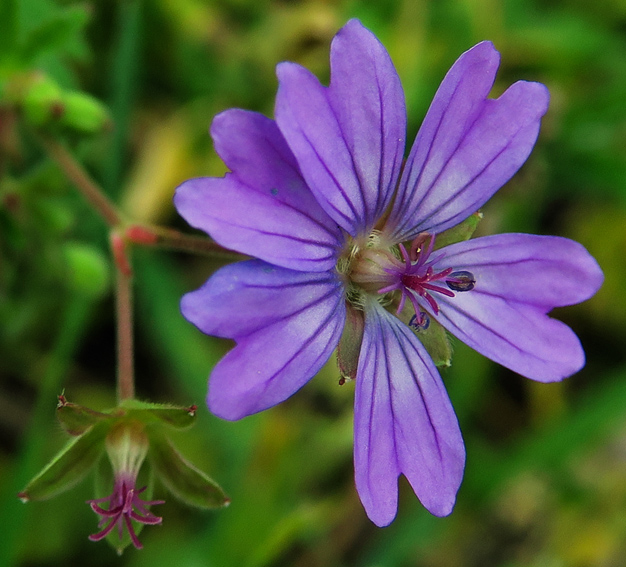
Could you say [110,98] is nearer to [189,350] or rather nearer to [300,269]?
[189,350]

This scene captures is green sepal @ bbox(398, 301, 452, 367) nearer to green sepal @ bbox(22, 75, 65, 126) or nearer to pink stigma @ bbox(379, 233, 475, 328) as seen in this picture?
pink stigma @ bbox(379, 233, 475, 328)

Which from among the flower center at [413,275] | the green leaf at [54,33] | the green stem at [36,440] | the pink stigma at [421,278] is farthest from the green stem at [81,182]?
the pink stigma at [421,278]

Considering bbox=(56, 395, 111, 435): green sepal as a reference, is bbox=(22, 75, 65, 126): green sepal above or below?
above

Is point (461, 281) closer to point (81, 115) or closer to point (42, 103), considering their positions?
point (81, 115)

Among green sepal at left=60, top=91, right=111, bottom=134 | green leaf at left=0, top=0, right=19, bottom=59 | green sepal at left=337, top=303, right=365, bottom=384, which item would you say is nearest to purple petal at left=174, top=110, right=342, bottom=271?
green sepal at left=337, top=303, right=365, bottom=384

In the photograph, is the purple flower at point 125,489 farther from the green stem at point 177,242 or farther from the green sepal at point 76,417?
the green stem at point 177,242

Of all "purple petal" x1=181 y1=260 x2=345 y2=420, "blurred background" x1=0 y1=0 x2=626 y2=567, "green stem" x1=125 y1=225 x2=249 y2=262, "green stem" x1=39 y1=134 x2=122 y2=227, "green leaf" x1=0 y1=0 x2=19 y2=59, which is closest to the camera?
"purple petal" x1=181 y1=260 x2=345 y2=420
